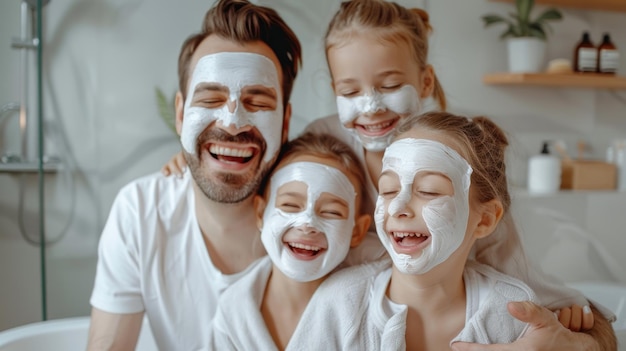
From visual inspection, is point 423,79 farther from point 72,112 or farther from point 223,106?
point 72,112

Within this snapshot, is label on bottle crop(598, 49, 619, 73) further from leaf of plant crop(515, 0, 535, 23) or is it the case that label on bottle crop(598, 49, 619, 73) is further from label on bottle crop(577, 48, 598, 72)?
leaf of plant crop(515, 0, 535, 23)

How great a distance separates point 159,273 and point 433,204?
0.48 metres

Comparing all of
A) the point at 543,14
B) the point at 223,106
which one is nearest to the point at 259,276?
the point at 223,106

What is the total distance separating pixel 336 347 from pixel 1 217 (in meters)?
1.02

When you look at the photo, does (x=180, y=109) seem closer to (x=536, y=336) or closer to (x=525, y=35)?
(x=536, y=336)

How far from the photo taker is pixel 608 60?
2.12m

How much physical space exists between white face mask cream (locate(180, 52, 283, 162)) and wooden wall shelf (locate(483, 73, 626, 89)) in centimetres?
128

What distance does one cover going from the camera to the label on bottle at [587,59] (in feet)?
6.90

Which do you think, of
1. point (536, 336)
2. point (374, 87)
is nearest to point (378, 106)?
point (374, 87)

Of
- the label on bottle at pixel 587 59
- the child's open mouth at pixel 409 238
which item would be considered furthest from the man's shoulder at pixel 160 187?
the label on bottle at pixel 587 59

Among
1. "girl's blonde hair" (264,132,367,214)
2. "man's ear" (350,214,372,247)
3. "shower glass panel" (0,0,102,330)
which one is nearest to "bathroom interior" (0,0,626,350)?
"shower glass panel" (0,0,102,330)

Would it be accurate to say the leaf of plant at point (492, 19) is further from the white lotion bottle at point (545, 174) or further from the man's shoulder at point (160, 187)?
the man's shoulder at point (160, 187)

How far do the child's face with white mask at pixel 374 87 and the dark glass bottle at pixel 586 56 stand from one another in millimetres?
1411

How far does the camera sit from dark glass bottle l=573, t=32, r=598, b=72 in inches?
82.8
